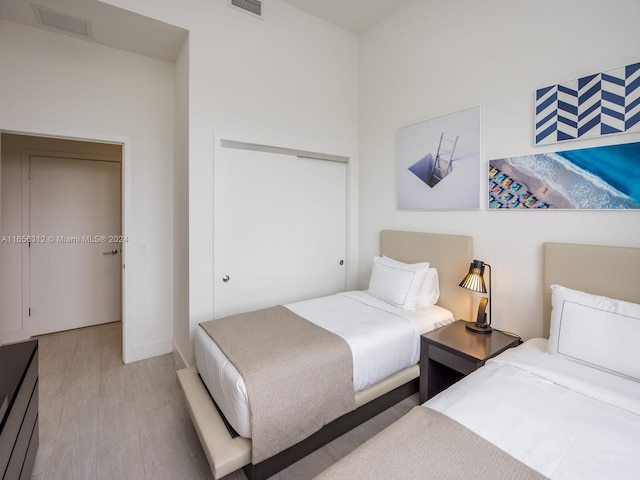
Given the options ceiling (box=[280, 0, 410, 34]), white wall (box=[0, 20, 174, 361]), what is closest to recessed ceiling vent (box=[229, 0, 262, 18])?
ceiling (box=[280, 0, 410, 34])

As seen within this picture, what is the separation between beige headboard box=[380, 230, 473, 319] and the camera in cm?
248

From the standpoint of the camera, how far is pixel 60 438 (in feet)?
6.48

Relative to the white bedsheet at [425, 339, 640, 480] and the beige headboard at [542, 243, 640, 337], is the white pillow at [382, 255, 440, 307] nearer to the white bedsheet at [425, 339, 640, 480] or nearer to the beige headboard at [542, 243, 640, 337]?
the beige headboard at [542, 243, 640, 337]

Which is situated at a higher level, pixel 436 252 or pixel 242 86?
pixel 242 86

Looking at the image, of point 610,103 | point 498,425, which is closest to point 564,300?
point 498,425

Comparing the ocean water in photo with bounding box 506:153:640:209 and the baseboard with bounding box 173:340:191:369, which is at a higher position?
the ocean water in photo with bounding box 506:153:640:209

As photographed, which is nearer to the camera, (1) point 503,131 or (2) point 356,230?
(1) point 503,131

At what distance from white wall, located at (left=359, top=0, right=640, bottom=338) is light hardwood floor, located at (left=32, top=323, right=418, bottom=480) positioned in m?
1.30

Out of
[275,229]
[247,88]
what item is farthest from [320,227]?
[247,88]

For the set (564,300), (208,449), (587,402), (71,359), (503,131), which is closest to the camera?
(587,402)

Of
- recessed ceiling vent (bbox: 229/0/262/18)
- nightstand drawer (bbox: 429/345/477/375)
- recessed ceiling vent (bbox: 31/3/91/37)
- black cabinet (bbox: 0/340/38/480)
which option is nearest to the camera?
black cabinet (bbox: 0/340/38/480)

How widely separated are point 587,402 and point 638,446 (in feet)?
0.79

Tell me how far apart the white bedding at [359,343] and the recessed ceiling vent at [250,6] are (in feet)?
8.66

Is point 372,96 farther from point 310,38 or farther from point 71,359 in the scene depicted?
point 71,359
